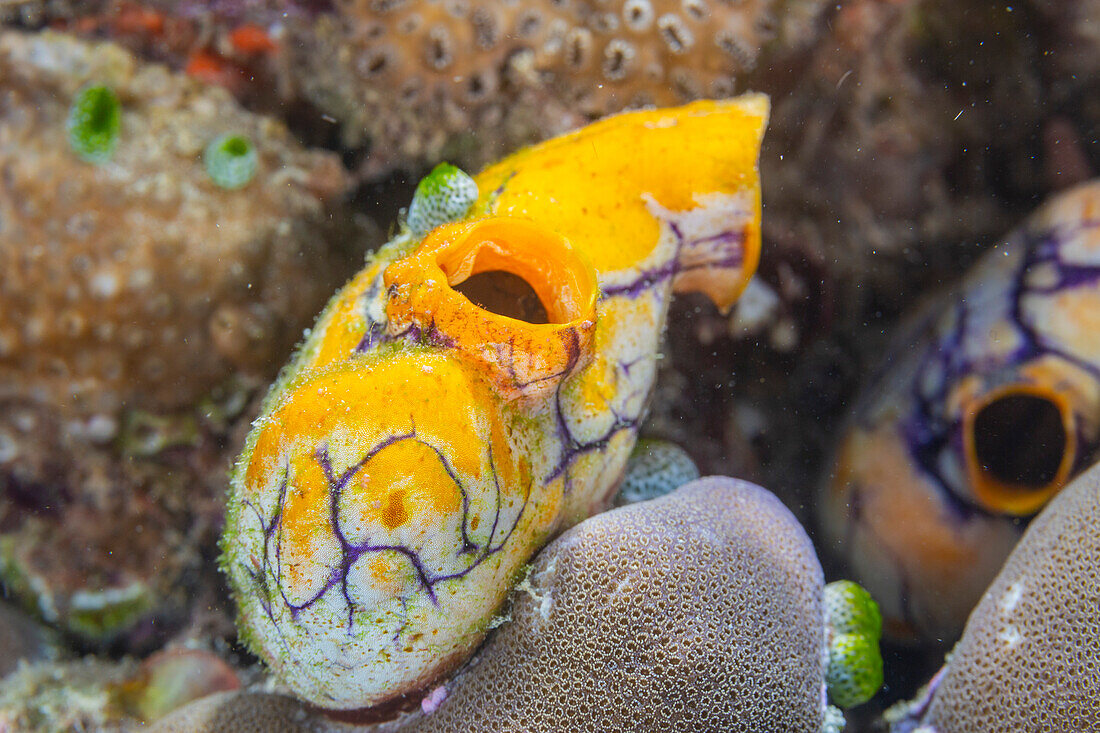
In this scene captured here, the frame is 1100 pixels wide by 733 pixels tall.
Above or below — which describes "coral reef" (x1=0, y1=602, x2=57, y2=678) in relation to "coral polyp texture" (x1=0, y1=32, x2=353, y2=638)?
below

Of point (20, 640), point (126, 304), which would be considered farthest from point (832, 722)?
point (20, 640)

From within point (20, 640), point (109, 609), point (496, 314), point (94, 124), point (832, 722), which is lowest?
point (20, 640)

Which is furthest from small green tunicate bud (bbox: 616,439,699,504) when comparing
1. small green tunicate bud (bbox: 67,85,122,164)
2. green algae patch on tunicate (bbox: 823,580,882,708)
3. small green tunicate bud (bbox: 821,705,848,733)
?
small green tunicate bud (bbox: 67,85,122,164)

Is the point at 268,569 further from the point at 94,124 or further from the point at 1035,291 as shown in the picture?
the point at 1035,291

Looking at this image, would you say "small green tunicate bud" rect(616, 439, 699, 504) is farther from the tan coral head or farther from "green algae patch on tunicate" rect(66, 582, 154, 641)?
"green algae patch on tunicate" rect(66, 582, 154, 641)

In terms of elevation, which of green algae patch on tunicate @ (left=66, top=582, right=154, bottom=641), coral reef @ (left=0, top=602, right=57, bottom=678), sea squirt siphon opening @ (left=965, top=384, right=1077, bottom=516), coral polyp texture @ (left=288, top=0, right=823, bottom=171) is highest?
coral polyp texture @ (left=288, top=0, right=823, bottom=171)

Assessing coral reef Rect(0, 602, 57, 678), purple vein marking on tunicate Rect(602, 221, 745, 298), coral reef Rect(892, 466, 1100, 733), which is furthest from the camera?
coral reef Rect(0, 602, 57, 678)

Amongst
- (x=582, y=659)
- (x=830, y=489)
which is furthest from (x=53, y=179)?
(x=830, y=489)

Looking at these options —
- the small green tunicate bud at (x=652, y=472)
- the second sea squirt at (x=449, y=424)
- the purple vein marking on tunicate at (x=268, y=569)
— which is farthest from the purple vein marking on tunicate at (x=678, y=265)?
the purple vein marking on tunicate at (x=268, y=569)
